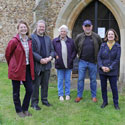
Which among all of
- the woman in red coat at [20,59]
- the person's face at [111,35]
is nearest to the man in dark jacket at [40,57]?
the woman in red coat at [20,59]

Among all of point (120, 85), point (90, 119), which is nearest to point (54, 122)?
point (90, 119)

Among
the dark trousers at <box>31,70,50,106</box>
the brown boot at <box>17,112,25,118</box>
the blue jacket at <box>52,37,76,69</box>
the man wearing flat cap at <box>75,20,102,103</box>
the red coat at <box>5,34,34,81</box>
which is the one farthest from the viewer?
the blue jacket at <box>52,37,76,69</box>

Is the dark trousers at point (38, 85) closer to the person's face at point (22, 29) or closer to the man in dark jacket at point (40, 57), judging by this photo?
the man in dark jacket at point (40, 57)

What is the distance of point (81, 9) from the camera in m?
6.23

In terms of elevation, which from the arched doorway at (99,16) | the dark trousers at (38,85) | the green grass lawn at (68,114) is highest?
the arched doorway at (99,16)

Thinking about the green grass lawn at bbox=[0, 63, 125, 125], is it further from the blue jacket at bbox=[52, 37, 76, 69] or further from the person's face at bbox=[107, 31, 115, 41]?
the person's face at bbox=[107, 31, 115, 41]

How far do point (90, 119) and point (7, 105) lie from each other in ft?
6.32

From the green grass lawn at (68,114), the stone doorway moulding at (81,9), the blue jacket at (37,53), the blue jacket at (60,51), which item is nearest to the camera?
the green grass lawn at (68,114)

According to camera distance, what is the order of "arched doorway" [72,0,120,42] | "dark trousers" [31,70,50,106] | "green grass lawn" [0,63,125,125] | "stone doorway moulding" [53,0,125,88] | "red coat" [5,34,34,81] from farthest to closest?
1. "arched doorway" [72,0,120,42]
2. "stone doorway moulding" [53,0,125,88]
3. "dark trousers" [31,70,50,106]
4. "green grass lawn" [0,63,125,125]
5. "red coat" [5,34,34,81]

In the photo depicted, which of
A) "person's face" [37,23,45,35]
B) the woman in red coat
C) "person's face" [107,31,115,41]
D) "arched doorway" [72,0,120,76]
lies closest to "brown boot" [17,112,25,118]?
the woman in red coat

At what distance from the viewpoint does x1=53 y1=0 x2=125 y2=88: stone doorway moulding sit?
5734mm

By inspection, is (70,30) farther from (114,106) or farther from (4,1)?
(4,1)

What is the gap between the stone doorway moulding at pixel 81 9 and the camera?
5.73 metres

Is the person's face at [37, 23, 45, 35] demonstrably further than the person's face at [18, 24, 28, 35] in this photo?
Yes
